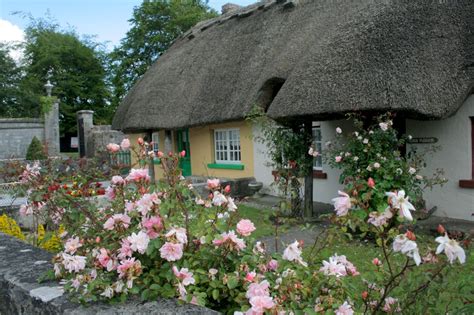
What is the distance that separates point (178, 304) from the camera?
182 cm

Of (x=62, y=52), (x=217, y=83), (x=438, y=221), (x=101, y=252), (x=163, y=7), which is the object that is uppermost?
(x=163, y=7)

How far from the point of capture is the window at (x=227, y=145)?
40.2 feet

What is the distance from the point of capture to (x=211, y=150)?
1314cm

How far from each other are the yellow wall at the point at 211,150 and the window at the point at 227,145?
149mm

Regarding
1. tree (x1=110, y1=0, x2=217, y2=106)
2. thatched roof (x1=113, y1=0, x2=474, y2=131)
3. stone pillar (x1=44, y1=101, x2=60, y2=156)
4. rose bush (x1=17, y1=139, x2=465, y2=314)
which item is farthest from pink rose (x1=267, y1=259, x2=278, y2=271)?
tree (x1=110, y1=0, x2=217, y2=106)

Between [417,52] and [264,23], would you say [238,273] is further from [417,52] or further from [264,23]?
[264,23]

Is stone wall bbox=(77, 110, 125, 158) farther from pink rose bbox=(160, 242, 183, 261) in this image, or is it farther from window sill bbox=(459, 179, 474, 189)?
pink rose bbox=(160, 242, 183, 261)

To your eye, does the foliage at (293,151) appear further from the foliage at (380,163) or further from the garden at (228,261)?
the garden at (228,261)

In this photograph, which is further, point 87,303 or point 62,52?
point 62,52

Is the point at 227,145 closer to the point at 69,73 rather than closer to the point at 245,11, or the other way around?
the point at 245,11

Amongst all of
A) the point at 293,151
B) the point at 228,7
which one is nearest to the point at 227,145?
the point at 293,151

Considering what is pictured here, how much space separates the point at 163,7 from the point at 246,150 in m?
19.0

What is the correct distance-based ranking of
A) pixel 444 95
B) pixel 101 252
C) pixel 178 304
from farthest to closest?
pixel 444 95, pixel 101 252, pixel 178 304

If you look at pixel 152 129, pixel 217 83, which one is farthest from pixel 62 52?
pixel 217 83
